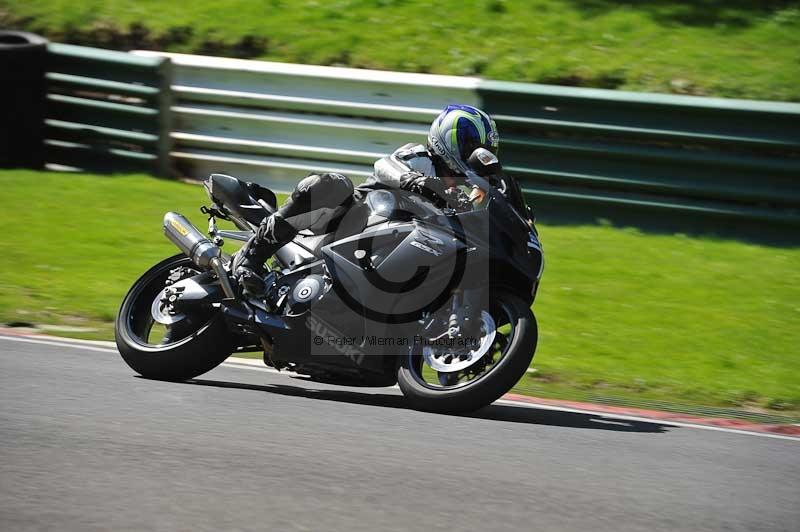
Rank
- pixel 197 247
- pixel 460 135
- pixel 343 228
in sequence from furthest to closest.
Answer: pixel 197 247
pixel 343 228
pixel 460 135

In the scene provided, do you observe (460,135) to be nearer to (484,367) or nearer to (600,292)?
(484,367)

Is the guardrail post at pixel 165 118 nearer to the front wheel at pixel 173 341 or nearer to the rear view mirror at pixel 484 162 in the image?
the front wheel at pixel 173 341

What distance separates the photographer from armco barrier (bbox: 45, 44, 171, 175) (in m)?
12.4

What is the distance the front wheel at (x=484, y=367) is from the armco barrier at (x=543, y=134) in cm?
507

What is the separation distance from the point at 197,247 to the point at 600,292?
13.0 feet

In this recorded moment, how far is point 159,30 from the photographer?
14.7 metres

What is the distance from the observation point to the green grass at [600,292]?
25.8 ft

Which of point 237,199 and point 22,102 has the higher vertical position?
point 237,199

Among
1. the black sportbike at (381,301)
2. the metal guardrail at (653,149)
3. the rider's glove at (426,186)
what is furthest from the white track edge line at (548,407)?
the metal guardrail at (653,149)

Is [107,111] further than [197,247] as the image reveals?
Yes

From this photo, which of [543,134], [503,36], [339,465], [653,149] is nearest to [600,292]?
[653,149]

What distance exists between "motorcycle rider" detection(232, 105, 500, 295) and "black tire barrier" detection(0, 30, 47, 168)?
6.73m

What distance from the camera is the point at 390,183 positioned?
245 inches

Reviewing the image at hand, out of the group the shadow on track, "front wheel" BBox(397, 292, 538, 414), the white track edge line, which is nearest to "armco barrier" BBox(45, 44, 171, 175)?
the white track edge line
